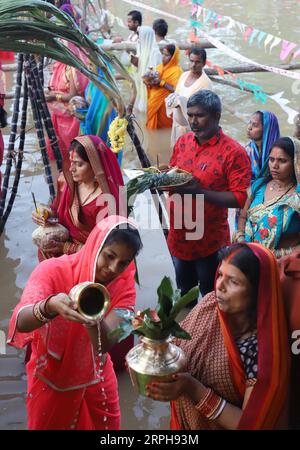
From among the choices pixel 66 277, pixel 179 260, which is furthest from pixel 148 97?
pixel 66 277

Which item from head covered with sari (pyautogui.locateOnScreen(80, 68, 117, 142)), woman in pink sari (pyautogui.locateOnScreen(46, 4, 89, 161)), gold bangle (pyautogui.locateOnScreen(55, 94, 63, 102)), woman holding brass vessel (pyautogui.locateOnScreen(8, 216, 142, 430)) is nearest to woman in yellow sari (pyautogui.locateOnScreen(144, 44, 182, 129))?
woman in pink sari (pyautogui.locateOnScreen(46, 4, 89, 161))

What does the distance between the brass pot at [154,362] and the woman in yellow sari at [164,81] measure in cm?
590

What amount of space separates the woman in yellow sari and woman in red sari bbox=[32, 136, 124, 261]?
4209 millimetres

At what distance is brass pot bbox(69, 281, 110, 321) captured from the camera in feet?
7.19

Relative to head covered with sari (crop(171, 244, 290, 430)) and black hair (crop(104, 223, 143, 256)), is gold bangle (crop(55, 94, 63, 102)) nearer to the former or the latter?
black hair (crop(104, 223, 143, 256))

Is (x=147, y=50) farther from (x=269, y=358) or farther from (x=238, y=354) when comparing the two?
(x=269, y=358)

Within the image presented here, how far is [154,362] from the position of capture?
206cm

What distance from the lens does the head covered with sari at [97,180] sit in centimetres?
359

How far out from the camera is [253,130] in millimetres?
4512

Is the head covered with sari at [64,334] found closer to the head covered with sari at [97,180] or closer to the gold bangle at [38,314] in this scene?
the gold bangle at [38,314]

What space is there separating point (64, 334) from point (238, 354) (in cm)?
75

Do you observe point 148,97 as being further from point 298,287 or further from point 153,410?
point 298,287

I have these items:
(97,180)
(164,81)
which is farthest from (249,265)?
(164,81)
